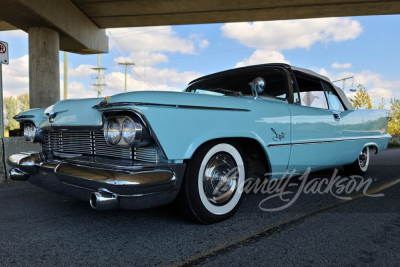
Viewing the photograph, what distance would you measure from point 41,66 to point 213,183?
937 centimetres

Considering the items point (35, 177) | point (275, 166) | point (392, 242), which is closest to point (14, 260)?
point (35, 177)

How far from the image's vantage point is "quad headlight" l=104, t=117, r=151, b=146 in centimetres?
193

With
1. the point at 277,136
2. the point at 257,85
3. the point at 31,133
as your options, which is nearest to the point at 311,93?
the point at 257,85

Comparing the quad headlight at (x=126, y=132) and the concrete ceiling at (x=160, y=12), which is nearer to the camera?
the quad headlight at (x=126, y=132)

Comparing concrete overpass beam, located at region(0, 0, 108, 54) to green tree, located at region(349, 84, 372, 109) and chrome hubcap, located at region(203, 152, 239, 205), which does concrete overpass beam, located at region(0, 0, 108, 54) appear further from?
green tree, located at region(349, 84, 372, 109)

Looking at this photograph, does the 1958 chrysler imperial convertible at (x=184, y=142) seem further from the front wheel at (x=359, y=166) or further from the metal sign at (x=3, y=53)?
the metal sign at (x=3, y=53)

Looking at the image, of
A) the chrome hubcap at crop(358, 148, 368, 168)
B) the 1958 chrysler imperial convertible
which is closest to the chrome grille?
the 1958 chrysler imperial convertible

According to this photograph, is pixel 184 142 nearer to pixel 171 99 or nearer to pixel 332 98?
pixel 171 99

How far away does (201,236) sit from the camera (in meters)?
2.08

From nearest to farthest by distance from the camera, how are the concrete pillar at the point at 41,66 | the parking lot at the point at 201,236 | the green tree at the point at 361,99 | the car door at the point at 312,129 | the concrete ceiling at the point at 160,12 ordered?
the parking lot at the point at 201,236 < the car door at the point at 312,129 < the concrete ceiling at the point at 160,12 < the concrete pillar at the point at 41,66 < the green tree at the point at 361,99

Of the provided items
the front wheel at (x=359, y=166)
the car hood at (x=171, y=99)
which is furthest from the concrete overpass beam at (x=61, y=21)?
the front wheel at (x=359, y=166)

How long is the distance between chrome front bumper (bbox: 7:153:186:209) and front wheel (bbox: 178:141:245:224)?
0.50ft

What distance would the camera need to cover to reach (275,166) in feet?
8.96

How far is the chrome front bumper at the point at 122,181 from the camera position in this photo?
183cm
